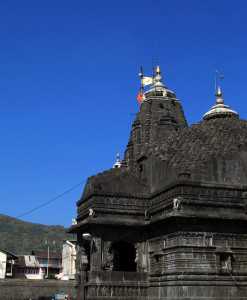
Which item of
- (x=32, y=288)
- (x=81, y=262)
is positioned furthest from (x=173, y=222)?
(x=32, y=288)

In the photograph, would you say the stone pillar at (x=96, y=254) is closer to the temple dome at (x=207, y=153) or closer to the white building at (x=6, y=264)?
the temple dome at (x=207, y=153)

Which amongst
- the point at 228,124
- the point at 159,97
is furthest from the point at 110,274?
the point at 159,97

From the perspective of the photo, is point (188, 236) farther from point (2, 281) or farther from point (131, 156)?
point (2, 281)

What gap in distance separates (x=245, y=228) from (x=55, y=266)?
5844 cm

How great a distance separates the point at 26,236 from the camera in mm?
143875

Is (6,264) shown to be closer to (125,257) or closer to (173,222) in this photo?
(125,257)

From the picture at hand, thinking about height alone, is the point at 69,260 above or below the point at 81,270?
above

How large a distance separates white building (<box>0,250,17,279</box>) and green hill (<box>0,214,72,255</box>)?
49.3 metres

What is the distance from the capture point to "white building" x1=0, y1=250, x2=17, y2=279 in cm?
7200

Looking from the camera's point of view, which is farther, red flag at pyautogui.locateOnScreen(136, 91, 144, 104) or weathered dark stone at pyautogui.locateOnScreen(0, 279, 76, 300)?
red flag at pyautogui.locateOnScreen(136, 91, 144, 104)

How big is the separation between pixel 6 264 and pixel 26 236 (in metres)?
72.4

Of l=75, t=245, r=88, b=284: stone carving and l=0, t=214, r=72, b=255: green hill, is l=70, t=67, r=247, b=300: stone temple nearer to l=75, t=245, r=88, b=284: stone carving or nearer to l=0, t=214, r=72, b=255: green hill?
l=75, t=245, r=88, b=284: stone carving

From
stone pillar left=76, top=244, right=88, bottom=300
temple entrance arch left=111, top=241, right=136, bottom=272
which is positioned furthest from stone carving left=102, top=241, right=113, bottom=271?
temple entrance arch left=111, top=241, right=136, bottom=272

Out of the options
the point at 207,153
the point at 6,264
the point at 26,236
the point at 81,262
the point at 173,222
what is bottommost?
the point at 81,262
